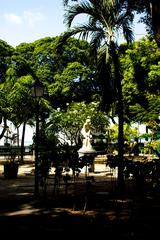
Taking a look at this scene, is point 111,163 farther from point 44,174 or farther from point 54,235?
point 54,235

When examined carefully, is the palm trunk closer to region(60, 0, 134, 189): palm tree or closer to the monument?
region(60, 0, 134, 189): palm tree

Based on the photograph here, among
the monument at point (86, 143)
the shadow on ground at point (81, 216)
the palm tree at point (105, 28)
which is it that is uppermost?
the palm tree at point (105, 28)

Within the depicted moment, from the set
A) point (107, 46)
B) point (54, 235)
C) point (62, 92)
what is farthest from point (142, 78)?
point (54, 235)

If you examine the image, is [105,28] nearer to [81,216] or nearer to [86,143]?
[81,216]

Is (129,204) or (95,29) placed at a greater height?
(95,29)

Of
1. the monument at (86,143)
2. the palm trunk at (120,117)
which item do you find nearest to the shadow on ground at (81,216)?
the palm trunk at (120,117)

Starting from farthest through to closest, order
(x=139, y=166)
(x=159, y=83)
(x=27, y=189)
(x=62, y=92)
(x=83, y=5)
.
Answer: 1. (x=62, y=92)
2. (x=159, y=83)
3. (x=27, y=189)
4. (x=83, y=5)
5. (x=139, y=166)

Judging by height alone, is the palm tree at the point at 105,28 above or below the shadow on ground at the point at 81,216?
above

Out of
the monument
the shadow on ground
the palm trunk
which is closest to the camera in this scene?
the shadow on ground

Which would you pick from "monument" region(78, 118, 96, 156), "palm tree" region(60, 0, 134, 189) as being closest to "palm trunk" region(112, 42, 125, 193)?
"palm tree" region(60, 0, 134, 189)

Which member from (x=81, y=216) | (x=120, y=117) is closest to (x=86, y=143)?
(x=120, y=117)

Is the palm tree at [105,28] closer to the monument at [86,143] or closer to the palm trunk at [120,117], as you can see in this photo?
the palm trunk at [120,117]

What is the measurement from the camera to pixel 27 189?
41.8 ft

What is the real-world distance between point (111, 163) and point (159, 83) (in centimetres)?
1976
